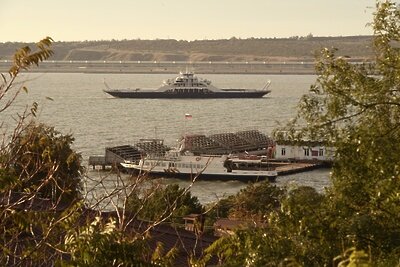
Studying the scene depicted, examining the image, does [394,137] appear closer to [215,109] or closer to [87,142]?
[87,142]

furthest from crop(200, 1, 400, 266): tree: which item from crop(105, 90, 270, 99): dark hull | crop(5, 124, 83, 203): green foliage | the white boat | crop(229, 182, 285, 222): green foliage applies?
crop(105, 90, 270, 99): dark hull

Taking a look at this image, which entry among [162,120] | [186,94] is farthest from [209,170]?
[186,94]

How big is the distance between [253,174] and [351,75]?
22.2 m

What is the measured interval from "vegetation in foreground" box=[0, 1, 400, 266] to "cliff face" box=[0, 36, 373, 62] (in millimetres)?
118801

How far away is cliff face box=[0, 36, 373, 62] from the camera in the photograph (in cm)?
13175

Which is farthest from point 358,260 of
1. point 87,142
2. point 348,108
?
point 87,142

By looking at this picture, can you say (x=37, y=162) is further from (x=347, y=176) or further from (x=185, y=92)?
(x=185, y=92)

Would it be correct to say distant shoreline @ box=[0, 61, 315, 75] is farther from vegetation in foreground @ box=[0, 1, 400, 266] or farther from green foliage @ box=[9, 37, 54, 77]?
green foliage @ box=[9, 37, 54, 77]

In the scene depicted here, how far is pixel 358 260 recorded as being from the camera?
2.90m

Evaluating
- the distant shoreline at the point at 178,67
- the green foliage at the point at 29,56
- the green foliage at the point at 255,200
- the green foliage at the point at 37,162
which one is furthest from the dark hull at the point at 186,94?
the green foliage at the point at 29,56

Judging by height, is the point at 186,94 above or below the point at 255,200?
below

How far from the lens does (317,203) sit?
481 cm

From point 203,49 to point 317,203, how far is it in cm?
13661

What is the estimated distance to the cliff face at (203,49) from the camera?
132 m
